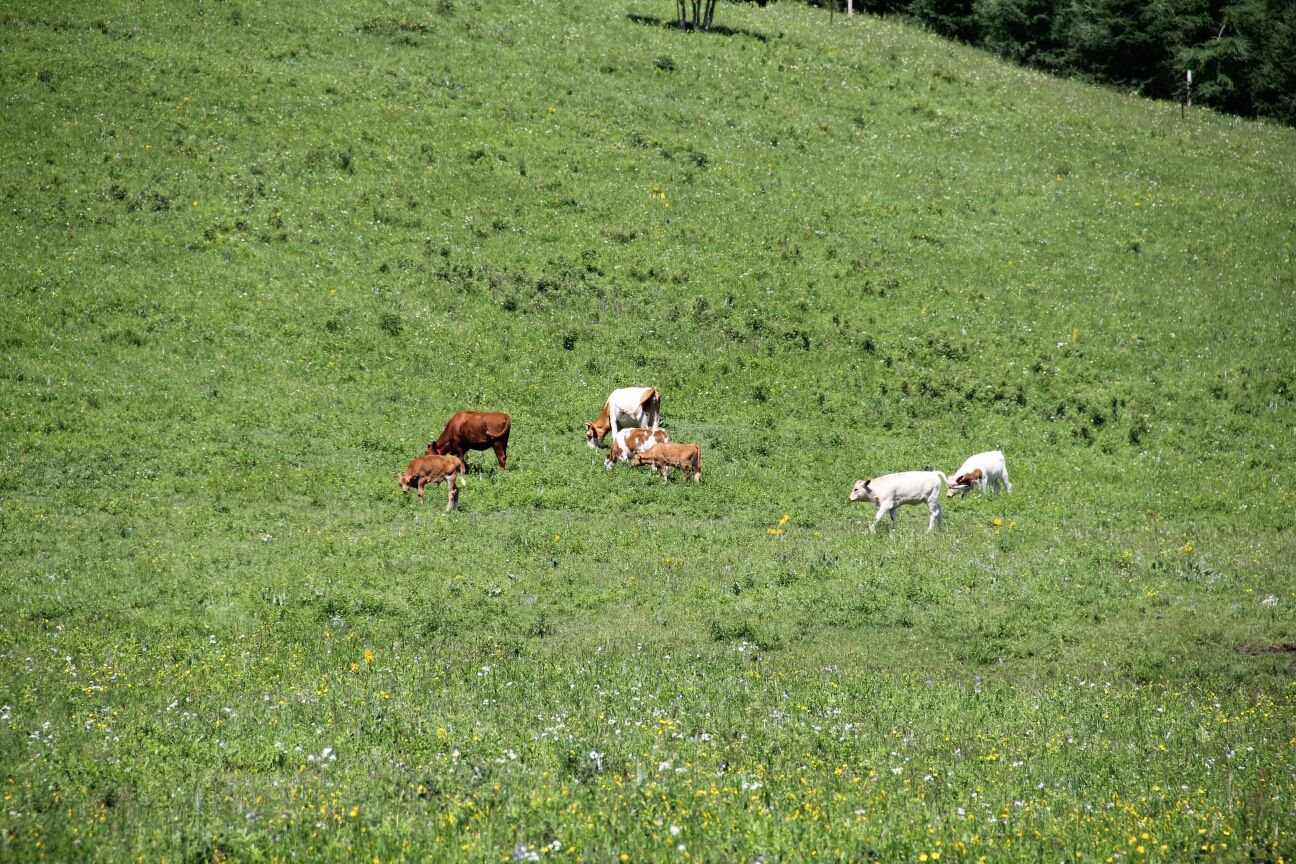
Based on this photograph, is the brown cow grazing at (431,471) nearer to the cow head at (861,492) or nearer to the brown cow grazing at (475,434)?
the brown cow grazing at (475,434)

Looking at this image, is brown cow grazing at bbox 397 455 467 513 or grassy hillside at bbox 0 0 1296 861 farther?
brown cow grazing at bbox 397 455 467 513

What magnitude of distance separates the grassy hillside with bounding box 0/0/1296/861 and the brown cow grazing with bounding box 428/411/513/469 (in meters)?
1.76

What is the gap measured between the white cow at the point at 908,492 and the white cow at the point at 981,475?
8.33ft

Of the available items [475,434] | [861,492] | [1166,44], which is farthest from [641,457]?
[1166,44]

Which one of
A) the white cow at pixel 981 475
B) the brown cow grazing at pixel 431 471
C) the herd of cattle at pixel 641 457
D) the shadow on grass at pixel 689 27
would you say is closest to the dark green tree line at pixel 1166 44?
the shadow on grass at pixel 689 27

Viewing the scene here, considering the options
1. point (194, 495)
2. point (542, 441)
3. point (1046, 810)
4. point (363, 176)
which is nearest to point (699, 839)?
point (1046, 810)

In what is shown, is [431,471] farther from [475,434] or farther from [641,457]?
[641,457]

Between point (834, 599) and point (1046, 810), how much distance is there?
8.16m

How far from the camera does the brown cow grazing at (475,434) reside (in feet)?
79.2

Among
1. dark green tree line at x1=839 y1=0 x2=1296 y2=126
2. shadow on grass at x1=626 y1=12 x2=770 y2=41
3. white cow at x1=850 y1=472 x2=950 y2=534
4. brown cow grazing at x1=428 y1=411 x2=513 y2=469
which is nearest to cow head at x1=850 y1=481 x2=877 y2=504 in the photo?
white cow at x1=850 y1=472 x2=950 y2=534

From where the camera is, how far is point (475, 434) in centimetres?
2433

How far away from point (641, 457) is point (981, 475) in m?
7.76

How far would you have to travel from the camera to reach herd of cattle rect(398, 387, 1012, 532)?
2181 cm

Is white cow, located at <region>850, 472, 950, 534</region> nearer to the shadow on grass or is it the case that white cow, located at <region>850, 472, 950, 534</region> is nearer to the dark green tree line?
the shadow on grass
